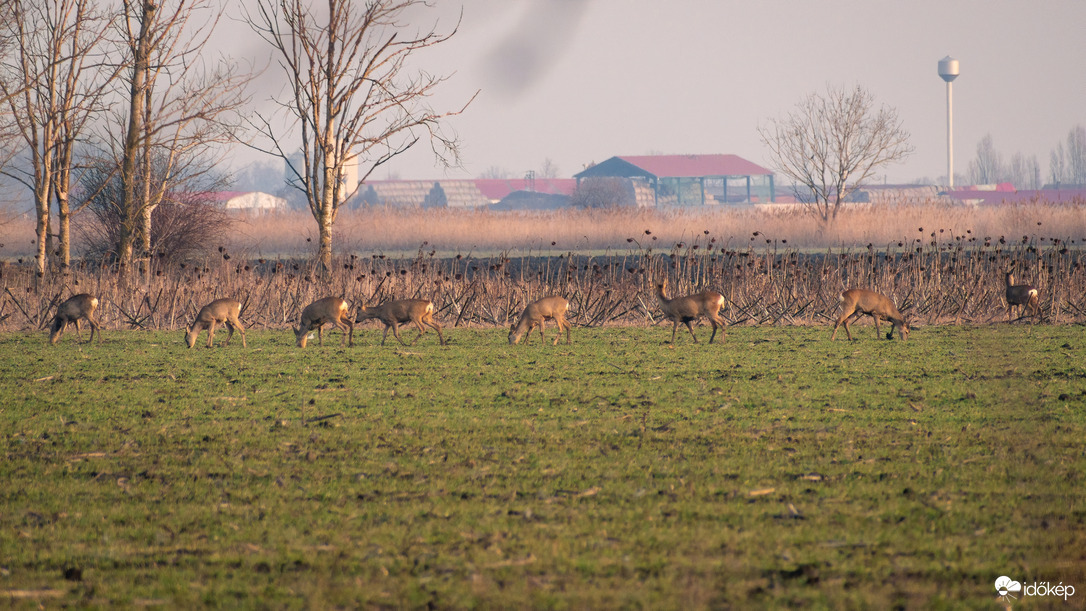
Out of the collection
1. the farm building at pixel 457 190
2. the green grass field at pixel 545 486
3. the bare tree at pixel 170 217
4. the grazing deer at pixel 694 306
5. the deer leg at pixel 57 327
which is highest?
the farm building at pixel 457 190

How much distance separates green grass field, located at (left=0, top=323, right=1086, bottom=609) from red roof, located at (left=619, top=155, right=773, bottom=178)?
325 feet

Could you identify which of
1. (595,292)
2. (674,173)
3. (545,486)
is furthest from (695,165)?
(545,486)

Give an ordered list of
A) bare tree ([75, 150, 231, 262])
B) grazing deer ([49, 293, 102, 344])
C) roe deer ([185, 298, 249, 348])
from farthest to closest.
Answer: bare tree ([75, 150, 231, 262]) < grazing deer ([49, 293, 102, 344]) < roe deer ([185, 298, 249, 348])

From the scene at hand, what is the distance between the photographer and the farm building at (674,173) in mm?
109062

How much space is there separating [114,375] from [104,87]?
1144 cm

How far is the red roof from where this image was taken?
363 ft

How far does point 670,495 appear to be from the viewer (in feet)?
21.4

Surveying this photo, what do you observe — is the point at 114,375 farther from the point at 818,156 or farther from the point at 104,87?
the point at 818,156

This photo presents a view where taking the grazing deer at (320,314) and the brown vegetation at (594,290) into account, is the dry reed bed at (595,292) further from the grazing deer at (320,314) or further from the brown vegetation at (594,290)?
the grazing deer at (320,314)

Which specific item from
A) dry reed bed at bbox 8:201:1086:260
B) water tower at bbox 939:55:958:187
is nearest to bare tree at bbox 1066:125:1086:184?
water tower at bbox 939:55:958:187

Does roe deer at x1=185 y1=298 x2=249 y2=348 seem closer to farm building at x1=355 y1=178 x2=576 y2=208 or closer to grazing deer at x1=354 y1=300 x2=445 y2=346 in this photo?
grazing deer at x1=354 y1=300 x2=445 y2=346

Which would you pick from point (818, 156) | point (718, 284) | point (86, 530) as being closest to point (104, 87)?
point (718, 284)

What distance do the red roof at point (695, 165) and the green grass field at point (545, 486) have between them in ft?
325

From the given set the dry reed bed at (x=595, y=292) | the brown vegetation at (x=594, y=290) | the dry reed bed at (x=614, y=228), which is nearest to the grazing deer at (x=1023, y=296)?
the dry reed bed at (x=595, y=292)
